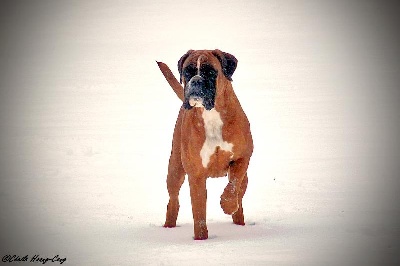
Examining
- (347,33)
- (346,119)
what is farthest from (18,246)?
(347,33)

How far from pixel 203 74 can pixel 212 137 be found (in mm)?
646

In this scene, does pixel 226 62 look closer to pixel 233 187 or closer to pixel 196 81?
pixel 196 81

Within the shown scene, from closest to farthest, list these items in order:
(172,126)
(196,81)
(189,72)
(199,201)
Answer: (196,81) < (189,72) < (199,201) < (172,126)

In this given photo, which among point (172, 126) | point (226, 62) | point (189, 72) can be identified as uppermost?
point (172, 126)

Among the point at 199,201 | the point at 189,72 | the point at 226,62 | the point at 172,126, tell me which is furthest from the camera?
the point at 172,126

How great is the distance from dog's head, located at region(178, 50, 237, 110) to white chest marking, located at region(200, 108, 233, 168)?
29 cm

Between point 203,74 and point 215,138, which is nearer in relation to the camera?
point 203,74

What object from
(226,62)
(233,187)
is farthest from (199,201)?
(226,62)

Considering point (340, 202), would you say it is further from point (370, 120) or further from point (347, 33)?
point (347, 33)

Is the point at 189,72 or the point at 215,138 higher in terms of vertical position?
the point at 189,72

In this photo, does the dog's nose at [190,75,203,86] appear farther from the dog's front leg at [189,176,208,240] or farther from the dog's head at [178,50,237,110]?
the dog's front leg at [189,176,208,240]

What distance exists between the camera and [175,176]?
693cm

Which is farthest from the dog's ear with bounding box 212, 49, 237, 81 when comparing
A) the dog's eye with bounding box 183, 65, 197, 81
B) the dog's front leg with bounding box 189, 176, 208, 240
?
the dog's front leg with bounding box 189, 176, 208, 240

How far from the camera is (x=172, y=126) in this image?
1557 cm
